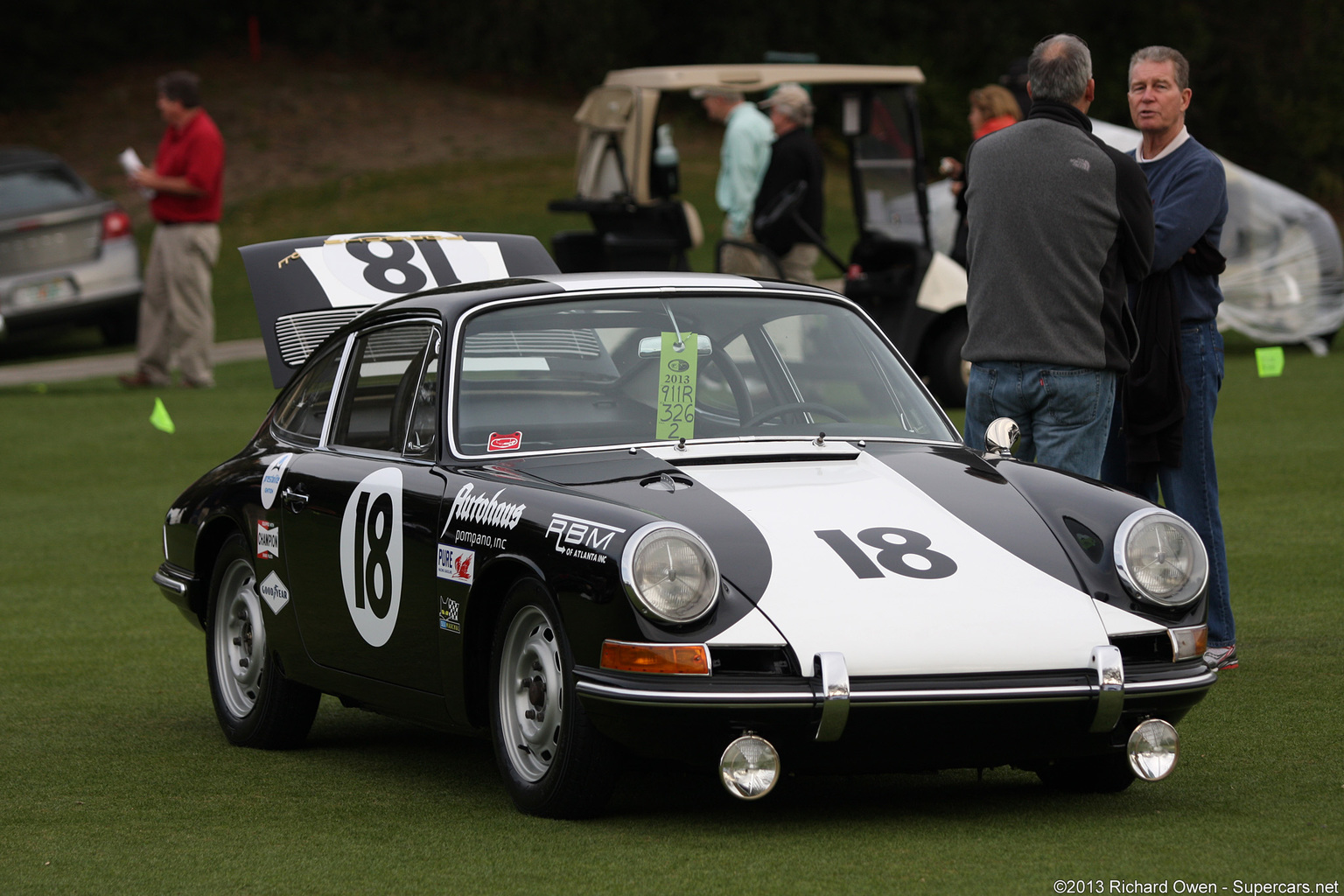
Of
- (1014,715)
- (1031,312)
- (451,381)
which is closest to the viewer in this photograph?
(1014,715)

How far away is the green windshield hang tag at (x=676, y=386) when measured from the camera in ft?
17.2

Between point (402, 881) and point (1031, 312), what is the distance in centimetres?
272

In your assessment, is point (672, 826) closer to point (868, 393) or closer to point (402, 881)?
point (402, 881)

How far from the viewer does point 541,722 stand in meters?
4.68

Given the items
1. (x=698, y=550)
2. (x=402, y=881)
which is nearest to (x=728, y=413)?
(x=698, y=550)

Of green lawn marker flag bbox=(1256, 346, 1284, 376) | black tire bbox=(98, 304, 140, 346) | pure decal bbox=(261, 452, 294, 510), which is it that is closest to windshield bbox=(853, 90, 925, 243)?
green lawn marker flag bbox=(1256, 346, 1284, 376)

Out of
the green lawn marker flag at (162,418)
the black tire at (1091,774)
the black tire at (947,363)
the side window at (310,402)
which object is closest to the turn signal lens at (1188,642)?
the black tire at (1091,774)

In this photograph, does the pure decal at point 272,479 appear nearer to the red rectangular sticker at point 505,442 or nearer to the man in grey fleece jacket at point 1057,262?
the red rectangular sticker at point 505,442

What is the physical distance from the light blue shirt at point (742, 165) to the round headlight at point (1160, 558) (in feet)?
34.3

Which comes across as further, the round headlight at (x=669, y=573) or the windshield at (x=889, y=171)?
the windshield at (x=889, y=171)

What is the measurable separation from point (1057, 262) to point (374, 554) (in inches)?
86.7

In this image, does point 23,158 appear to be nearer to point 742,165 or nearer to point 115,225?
point 115,225

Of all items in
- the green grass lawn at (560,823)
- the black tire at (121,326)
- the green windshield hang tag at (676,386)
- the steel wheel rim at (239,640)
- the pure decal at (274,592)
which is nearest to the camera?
the green grass lawn at (560,823)

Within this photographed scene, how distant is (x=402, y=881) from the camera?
4.14 meters
